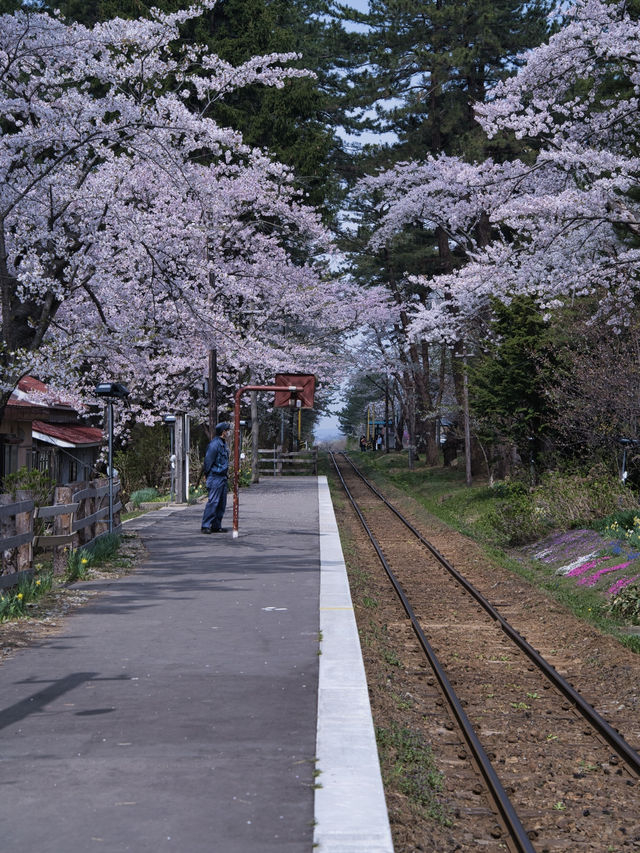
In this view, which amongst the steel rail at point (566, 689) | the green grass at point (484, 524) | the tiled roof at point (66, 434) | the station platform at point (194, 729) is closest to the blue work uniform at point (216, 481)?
the steel rail at point (566, 689)

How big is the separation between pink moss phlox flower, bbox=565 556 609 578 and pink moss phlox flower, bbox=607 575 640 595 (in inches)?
64.4

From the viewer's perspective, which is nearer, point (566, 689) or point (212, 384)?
point (566, 689)

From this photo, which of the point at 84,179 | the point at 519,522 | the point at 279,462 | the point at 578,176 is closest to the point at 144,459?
the point at 279,462

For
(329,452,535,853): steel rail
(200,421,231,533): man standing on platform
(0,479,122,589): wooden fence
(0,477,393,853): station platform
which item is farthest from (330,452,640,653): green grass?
(0,479,122,589): wooden fence

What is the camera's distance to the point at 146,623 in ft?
32.3

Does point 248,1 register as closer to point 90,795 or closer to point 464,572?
point 464,572

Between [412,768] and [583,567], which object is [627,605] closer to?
[583,567]

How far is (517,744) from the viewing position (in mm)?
7312

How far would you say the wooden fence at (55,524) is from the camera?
10781mm

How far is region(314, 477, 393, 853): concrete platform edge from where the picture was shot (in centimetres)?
455

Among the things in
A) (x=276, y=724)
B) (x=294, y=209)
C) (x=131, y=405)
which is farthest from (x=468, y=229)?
(x=276, y=724)

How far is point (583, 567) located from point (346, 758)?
36.7 ft

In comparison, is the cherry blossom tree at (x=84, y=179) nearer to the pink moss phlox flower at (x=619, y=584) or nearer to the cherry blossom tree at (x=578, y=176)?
the cherry blossom tree at (x=578, y=176)

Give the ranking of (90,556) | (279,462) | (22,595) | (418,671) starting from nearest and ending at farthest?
(418,671)
(22,595)
(90,556)
(279,462)
